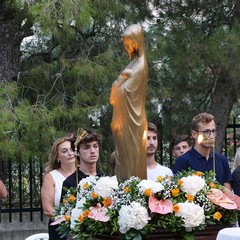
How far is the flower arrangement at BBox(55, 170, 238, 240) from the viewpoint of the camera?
470cm

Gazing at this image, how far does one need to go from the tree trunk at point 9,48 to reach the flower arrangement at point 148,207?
194 inches

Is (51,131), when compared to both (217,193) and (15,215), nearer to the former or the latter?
(15,215)

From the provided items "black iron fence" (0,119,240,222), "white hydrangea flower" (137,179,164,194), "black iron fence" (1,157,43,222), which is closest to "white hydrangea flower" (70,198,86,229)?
"white hydrangea flower" (137,179,164,194)

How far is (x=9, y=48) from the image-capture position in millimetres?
10008

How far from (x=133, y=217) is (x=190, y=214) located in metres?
0.35

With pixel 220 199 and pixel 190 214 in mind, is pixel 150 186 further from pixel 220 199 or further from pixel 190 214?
pixel 220 199

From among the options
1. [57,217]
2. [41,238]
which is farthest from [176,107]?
[57,217]

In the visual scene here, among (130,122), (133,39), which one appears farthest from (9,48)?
(130,122)

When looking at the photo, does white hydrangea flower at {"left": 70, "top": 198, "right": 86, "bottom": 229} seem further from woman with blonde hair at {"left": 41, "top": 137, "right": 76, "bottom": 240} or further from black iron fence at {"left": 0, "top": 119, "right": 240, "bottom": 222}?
black iron fence at {"left": 0, "top": 119, "right": 240, "bottom": 222}

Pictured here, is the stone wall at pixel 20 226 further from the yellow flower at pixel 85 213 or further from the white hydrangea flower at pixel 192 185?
the white hydrangea flower at pixel 192 185

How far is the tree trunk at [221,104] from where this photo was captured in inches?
409

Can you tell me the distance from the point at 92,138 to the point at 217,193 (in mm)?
1630

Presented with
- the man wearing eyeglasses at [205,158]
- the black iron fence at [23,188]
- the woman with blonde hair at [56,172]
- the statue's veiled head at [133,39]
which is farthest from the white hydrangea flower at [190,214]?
the black iron fence at [23,188]

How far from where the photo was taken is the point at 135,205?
469cm
